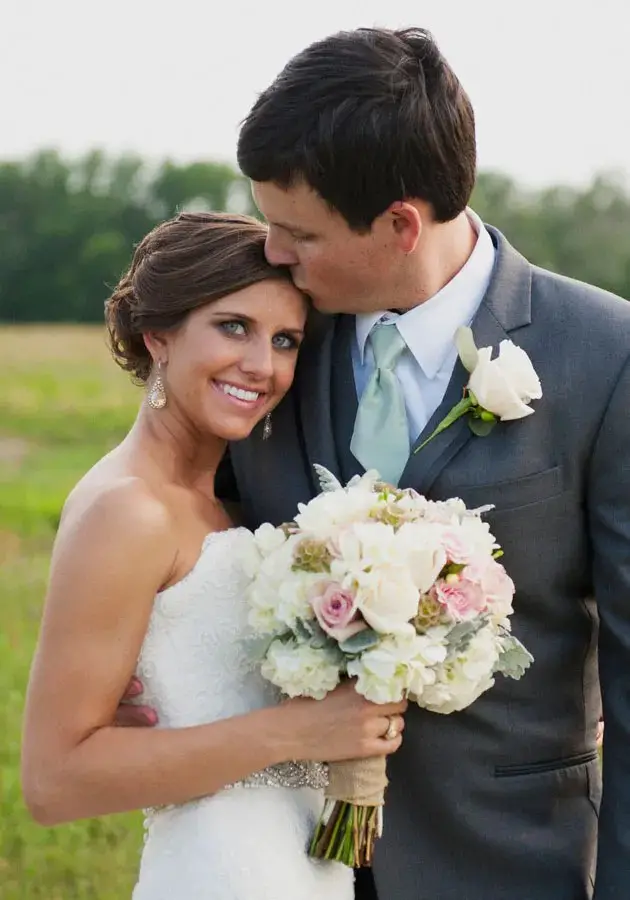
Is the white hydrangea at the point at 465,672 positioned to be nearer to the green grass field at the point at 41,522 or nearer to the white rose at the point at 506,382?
the white rose at the point at 506,382

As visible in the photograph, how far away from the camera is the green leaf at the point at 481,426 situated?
138 inches

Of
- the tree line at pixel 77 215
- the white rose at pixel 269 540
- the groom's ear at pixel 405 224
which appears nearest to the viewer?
the white rose at pixel 269 540

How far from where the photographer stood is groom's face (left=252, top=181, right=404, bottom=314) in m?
3.56

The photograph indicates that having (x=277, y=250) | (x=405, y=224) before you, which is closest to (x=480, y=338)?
(x=405, y=224)

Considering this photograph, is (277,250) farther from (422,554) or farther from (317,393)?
(422,554)

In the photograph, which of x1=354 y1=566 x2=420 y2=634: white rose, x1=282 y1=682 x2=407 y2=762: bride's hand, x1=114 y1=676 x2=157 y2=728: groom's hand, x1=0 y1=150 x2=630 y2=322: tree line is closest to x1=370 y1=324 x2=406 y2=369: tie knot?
x1=354 y1=566 x2=420 y2=634: white rose

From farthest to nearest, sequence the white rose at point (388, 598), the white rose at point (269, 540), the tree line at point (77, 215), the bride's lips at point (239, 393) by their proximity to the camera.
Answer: the tree line at point (77, 215) < the bride's lips at point (239, 393) < the white rose at point (269, 540) < the white rose at point (388, 598)

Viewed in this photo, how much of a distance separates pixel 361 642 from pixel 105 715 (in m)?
0.73

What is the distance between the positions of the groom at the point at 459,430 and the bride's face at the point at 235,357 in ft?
0.35

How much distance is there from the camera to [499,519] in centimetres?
352

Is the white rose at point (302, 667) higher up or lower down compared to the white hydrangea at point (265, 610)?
lower down

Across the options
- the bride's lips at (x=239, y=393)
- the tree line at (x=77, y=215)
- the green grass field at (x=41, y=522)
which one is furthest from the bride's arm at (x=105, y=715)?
the tree line at (x=77, y=215)

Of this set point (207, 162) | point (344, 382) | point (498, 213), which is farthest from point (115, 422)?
point (498, 213)

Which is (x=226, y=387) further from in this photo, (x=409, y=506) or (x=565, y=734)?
(x=565, y=734)
